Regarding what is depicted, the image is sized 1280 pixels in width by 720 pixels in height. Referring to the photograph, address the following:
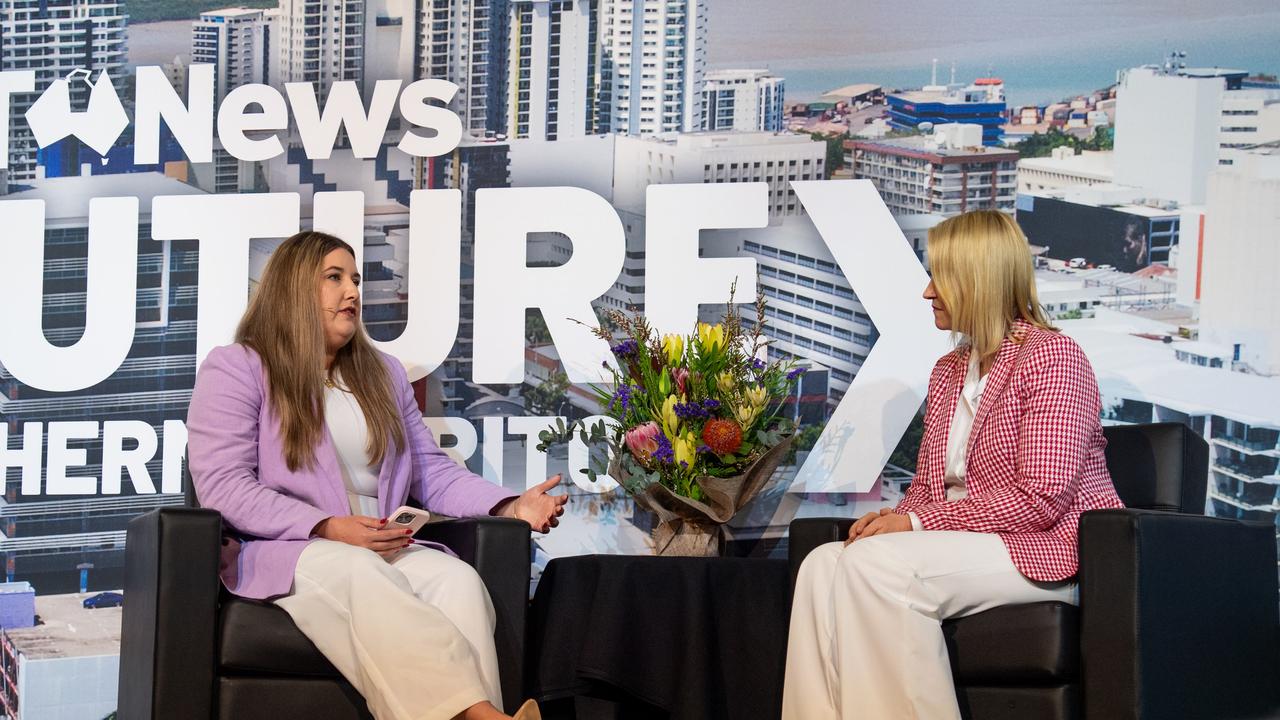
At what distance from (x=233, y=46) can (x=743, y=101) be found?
1.48 meters

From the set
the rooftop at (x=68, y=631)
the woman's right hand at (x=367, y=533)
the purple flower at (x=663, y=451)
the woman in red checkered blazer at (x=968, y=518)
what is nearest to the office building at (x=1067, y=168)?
the woman in red checkered blazer at (x=968, y=518)

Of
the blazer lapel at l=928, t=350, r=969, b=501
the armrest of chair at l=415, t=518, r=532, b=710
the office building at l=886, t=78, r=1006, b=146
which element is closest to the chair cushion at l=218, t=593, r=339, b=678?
the armrest of chair at l=415, t=518, r=532, b=710

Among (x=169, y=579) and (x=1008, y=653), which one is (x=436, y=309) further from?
(x=1008, y=653)

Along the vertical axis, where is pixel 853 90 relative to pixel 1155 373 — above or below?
above

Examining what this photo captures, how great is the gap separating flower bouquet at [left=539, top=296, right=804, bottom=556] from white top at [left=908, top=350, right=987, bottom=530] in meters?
0.40

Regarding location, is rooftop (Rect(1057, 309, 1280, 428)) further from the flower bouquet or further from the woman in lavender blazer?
the woman in lavender blazer

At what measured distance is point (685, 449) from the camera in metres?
3.13

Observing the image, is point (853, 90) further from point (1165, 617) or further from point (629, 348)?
point (1165, 617)

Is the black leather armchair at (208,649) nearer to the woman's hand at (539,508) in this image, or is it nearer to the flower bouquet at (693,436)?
the woman's hand at (539,508)

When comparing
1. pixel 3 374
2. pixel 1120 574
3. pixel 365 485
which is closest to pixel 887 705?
pixel 1120 574

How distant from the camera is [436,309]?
3863mm

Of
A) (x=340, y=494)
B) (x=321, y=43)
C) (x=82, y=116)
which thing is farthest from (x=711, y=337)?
(x=82, y=116)

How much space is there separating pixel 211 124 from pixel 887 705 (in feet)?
8.44

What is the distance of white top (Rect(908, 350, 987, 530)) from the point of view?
2.88m
